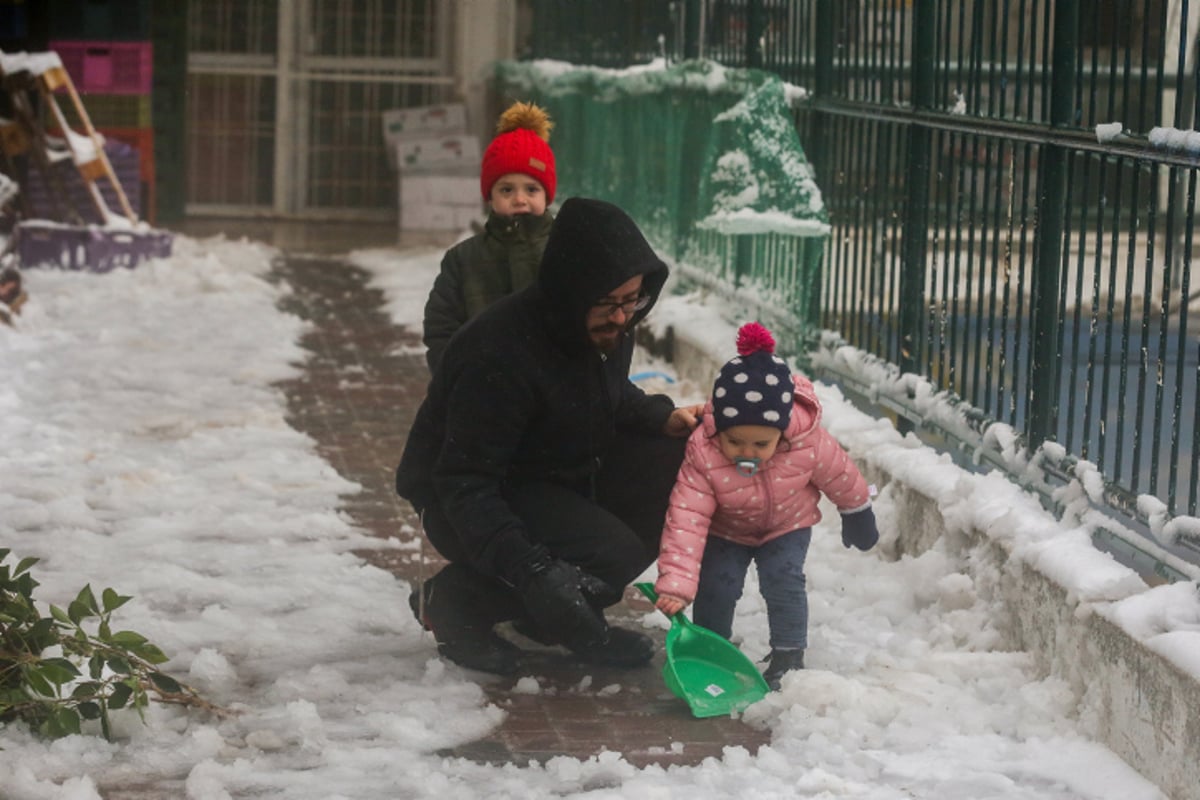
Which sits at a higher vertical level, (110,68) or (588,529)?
(110,68)

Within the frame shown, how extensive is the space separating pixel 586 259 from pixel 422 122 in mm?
13791

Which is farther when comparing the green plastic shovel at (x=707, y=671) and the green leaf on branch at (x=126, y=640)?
the green plastic shovel at (x=707, y=671)

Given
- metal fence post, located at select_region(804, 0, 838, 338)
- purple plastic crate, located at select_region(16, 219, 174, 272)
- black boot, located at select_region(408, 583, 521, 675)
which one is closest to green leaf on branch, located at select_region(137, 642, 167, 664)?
black boot, located at select_region(408, 583, 521, 675)

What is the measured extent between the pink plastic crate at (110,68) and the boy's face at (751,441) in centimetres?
1239

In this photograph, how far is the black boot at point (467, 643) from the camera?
529 cm

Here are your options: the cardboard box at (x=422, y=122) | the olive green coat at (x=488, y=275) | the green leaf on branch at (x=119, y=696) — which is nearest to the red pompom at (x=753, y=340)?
the olive green coat at (x=488, y=275)

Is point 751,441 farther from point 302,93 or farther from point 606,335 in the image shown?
point 302,93

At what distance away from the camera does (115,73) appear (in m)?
16.5

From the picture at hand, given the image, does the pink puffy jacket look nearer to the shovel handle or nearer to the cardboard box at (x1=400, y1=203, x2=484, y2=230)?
the shovel handle

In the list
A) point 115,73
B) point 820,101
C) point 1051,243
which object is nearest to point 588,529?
point 1051,243

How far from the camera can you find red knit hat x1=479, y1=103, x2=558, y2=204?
6109 mm

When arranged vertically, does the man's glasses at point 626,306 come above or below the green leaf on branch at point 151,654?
above

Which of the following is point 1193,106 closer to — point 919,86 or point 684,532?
point 684,532

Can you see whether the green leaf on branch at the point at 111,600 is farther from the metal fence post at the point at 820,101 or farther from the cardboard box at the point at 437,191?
the cardboard box at the point at 437,191
